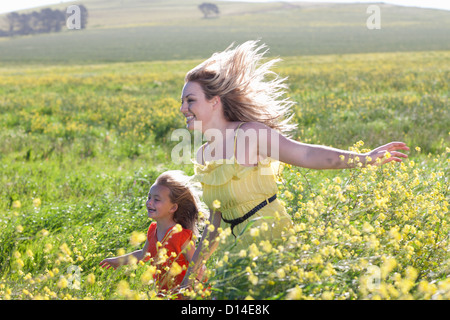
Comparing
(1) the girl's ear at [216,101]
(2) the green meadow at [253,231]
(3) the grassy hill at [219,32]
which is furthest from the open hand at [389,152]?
(3) the grassy hill at [219,32]

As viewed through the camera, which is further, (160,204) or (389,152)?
(160,204)

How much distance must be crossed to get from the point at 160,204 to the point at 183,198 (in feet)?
0.68

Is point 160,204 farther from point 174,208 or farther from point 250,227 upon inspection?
point 250,227

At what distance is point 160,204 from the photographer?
4117 millimetres

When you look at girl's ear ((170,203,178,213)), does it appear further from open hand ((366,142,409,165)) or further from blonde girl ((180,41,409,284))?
open hand ((366,142,409,165))

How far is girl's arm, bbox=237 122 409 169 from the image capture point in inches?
117

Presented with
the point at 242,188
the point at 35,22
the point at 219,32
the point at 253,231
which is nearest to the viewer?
the point at 253,231

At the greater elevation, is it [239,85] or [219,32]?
[219,32]

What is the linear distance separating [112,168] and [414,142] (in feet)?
18.0

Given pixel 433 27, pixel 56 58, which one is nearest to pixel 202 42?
pixel 56 58

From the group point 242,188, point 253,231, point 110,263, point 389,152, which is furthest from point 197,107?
point 110,263

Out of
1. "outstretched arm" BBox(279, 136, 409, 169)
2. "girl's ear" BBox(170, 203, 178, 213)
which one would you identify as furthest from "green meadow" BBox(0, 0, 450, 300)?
"girl's ear" BBox(170, 203, 178, 213)

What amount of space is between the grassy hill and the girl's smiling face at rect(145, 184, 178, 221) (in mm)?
60161
